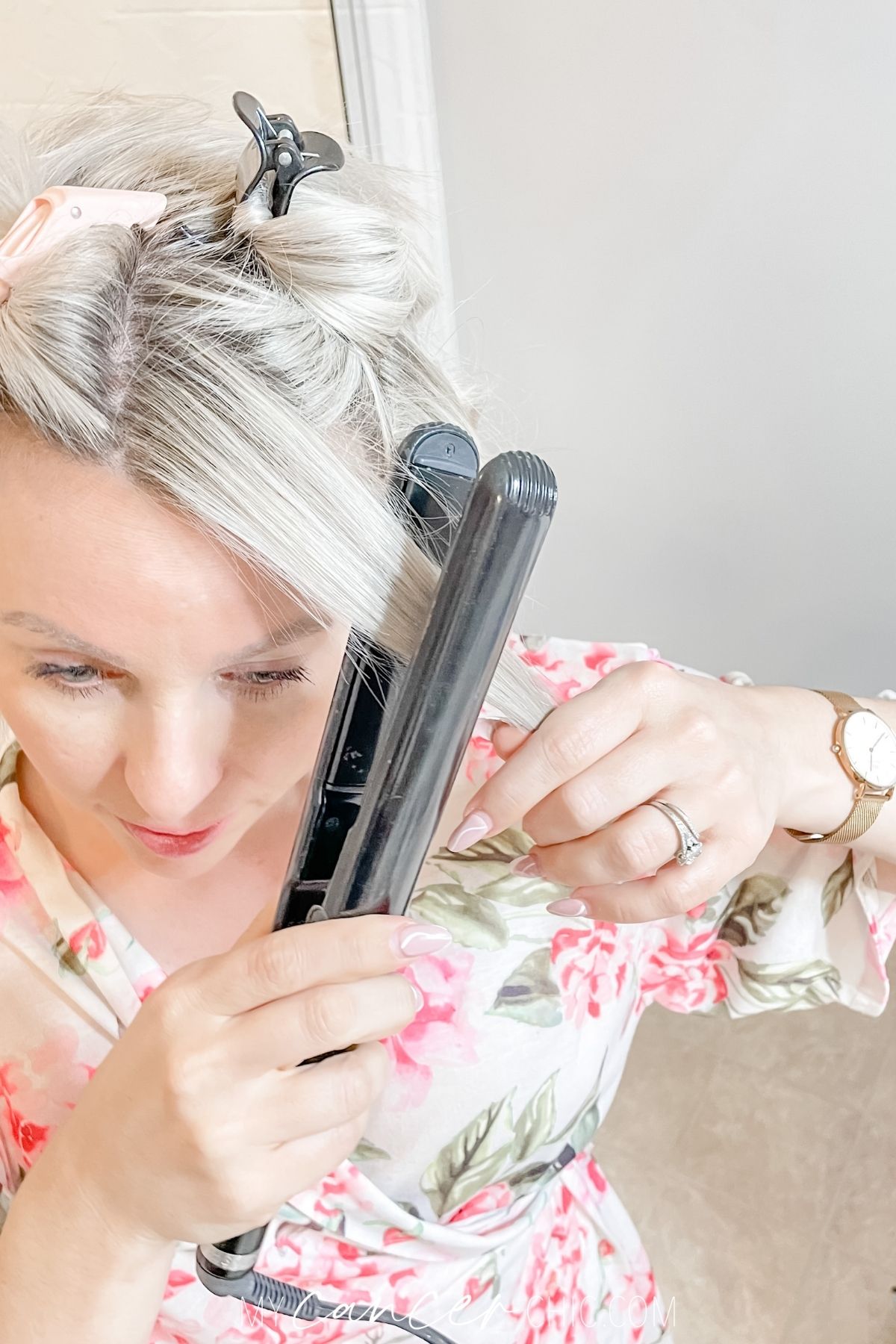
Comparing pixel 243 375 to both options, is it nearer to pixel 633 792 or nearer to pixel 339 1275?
pixel 633 792

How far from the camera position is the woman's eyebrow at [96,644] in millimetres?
433

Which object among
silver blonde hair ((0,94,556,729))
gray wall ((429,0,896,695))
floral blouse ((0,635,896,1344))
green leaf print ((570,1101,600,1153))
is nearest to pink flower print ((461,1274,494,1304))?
floral blouse ((0,635,896,1344))

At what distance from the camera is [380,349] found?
50 cm

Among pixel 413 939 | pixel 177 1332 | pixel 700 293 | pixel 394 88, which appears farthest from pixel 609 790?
pixel 394 88

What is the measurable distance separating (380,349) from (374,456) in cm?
6

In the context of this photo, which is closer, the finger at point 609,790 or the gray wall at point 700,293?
the finger at point 609,790

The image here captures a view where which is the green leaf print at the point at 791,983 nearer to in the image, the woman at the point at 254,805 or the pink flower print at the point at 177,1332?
the woman at the point at 254,805

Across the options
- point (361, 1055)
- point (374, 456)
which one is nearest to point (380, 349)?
point (374, 456)

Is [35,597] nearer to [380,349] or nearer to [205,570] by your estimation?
[205,570]

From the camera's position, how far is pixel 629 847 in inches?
18.5

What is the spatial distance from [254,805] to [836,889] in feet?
1.24

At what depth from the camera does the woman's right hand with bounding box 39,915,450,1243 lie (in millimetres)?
384

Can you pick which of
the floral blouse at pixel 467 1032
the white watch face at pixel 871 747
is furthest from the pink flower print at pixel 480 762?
the white watch face at pixel 871 747

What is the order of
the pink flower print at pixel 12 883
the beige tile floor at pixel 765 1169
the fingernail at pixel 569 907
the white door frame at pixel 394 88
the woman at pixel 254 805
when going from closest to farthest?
the woman at pixel 254 805
the fingernail at pixel 569 907
the pink flower print at pixel 12 883
the beige tile floor at pixel 765 1169
the white door frame at pixel 394 88
